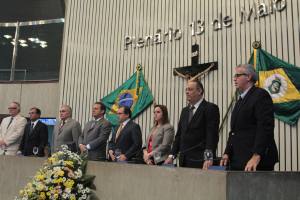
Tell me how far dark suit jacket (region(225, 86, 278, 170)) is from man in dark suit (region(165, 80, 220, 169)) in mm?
238

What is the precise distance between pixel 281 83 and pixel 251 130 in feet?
8.55

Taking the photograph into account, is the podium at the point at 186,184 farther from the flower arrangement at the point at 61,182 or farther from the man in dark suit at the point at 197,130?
the man in dark suit at the point at 197,130

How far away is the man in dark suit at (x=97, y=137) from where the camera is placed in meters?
4.29

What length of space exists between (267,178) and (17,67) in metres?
8.68

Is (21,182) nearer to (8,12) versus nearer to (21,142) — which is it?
(21,142)

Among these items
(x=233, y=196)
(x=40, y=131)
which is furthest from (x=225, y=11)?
(x=233, y=196)

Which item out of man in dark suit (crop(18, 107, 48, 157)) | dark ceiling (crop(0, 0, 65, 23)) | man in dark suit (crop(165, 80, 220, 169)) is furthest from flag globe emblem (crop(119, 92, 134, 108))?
dark ceiling (crop(0, 0, 65, 23))

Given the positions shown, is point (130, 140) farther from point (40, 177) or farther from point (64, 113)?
point (40, 177)

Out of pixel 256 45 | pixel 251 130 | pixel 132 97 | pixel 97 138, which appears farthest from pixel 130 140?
pixel 132 97

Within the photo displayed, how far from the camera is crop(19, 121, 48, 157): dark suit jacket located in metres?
5.24

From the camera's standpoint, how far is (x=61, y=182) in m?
2.82

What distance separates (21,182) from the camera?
3.74 metres

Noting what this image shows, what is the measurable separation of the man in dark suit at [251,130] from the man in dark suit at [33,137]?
3303 mm

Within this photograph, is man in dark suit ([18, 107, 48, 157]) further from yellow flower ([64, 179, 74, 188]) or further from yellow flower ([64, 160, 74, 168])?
yellow flower ([64, 179, 74, 188])
